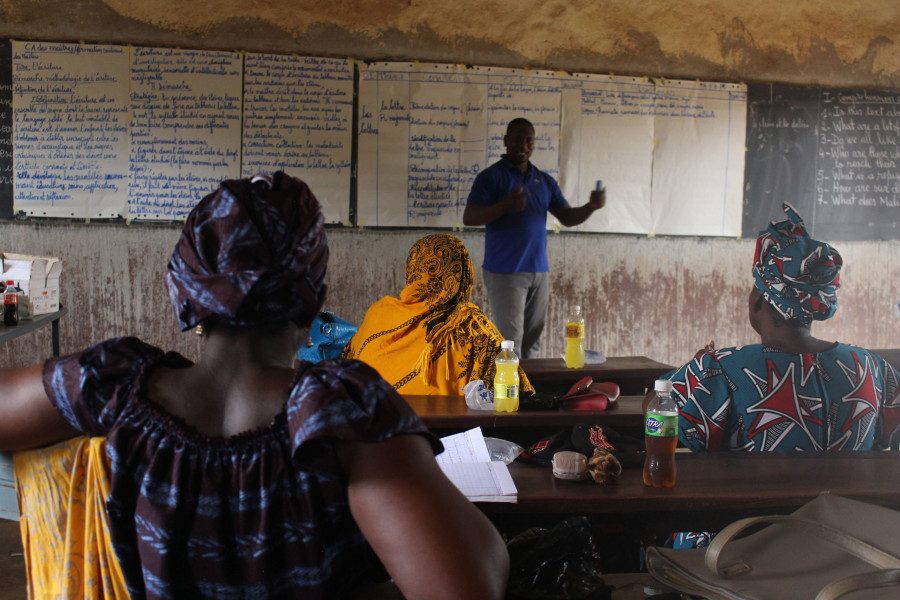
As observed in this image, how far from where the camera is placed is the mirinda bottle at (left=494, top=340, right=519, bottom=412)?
2107 mm

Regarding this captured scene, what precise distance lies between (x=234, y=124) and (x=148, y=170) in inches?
23.3

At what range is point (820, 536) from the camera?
3.57 feet

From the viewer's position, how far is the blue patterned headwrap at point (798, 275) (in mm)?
1645

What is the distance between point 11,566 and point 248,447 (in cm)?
227

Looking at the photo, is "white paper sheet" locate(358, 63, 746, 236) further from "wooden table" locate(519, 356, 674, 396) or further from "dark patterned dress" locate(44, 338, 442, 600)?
"dark patterned dress" locate(44, 338, 442, 600)

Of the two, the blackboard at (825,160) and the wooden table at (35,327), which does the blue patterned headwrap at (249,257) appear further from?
the blackboard at (825,160)

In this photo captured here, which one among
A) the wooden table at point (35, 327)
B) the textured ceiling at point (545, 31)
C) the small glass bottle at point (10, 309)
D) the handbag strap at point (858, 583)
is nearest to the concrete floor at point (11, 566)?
the wooden table at point (35, 327)

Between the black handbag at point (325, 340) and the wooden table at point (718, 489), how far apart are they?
5.08 feet

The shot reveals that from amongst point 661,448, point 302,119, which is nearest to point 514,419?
point 661,448

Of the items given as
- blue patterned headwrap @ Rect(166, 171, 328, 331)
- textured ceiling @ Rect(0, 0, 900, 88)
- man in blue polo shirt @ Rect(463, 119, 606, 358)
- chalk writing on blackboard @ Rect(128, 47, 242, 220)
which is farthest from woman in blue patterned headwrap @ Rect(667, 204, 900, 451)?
chalk writing on blackboard @ Rect(128, 47, 242, 220)

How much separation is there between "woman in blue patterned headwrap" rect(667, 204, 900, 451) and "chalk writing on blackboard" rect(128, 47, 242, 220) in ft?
11.1

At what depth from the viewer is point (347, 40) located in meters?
4.26

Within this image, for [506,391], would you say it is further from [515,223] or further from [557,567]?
[515,223]

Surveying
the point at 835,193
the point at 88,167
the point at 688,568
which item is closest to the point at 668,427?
the point at 688,568
